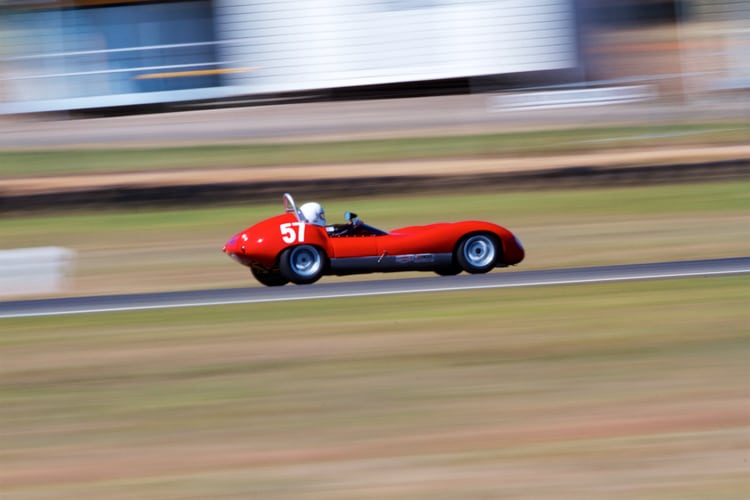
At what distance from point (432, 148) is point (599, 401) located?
14.0m

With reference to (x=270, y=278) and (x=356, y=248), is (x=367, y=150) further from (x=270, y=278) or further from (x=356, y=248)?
(x=356, y=248)

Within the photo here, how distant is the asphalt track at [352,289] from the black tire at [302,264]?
0.10 metres

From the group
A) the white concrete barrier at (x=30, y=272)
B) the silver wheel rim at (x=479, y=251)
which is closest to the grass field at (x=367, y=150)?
the white concrete barrier at (x=30, y=272)

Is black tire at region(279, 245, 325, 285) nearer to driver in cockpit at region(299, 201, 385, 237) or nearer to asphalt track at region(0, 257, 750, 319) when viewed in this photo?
asphalt track at region(0, 257, 750, 319)

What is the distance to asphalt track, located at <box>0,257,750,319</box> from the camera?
10.8 meters

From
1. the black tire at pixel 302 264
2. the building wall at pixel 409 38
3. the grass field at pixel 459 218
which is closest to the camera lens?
the black tire at pixel 302 264

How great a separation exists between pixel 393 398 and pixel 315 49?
1715 centimetres

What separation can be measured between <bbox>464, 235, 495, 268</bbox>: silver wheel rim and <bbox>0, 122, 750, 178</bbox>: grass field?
928 centimetres

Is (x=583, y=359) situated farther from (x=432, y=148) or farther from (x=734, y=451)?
(x=432, y=148)

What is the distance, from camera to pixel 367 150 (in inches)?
830

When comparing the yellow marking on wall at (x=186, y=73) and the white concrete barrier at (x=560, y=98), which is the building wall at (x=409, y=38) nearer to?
the white concrete barrier at (x=560, y=98)

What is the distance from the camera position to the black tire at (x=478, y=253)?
36.4 ft

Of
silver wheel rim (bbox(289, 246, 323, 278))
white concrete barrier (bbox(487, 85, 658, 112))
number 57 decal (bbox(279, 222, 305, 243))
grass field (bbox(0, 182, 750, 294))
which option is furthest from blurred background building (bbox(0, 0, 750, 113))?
number 57 decal (bbox(279, 222, 305, 243))

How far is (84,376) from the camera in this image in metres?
8.29
